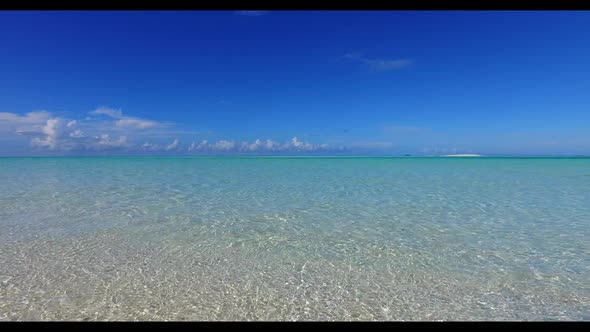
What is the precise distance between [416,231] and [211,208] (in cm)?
567

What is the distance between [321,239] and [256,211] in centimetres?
305

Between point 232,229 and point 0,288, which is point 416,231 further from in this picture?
point 0,288

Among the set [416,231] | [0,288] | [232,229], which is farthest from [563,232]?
[0,288]

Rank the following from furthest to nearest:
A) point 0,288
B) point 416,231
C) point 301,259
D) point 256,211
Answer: point 256,211 → point 416,231 → point 301,259 → point 0,288

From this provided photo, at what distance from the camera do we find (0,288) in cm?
384

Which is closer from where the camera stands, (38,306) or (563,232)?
(38,306)
